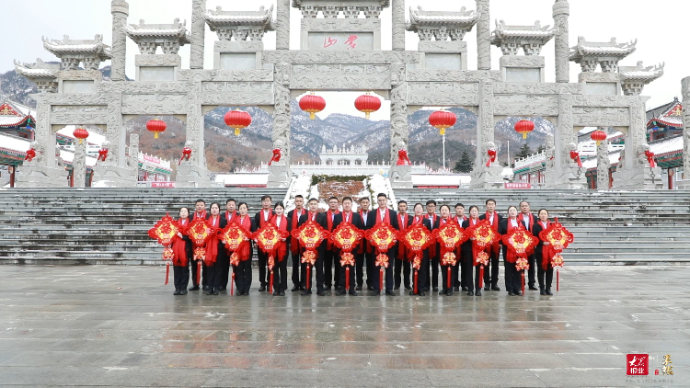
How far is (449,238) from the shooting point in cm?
632

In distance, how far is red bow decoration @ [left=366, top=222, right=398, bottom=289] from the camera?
621cm

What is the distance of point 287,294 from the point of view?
638cm

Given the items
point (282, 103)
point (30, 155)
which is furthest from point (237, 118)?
point (30, 155)

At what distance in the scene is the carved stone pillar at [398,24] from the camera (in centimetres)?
1772

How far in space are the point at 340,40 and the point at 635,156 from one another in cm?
1218

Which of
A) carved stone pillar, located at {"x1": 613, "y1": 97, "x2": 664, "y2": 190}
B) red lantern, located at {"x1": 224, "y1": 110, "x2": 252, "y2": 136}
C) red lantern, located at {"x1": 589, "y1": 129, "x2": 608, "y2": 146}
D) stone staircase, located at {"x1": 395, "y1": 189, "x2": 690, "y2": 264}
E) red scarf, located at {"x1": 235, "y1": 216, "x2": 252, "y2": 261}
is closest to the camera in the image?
red scarf, located at {"x1": 235, "y1": 216, "x2": 252, "y2": 261}

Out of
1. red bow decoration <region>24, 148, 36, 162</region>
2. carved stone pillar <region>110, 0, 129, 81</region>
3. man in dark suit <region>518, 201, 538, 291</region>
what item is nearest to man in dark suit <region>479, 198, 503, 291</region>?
man in dark suit <region>518, 201, 538, 291</region>

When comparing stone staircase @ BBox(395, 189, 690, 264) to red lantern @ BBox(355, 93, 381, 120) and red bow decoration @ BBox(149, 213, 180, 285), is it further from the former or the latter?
red bow decoration @ BBox(149, 213, 180, 285)

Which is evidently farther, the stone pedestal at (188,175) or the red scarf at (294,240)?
the stone pedestal at (188,175)

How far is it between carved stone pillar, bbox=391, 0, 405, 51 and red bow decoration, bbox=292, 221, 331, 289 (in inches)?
516

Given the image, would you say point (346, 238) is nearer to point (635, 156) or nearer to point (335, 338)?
point (335, 338)

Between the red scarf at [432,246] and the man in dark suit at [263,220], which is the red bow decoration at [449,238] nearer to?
the red scarf at [432,246]

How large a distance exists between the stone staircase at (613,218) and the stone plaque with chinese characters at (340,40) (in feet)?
22.6

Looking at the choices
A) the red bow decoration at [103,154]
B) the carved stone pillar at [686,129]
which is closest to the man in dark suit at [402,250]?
the red bow decoration at [103,154]
